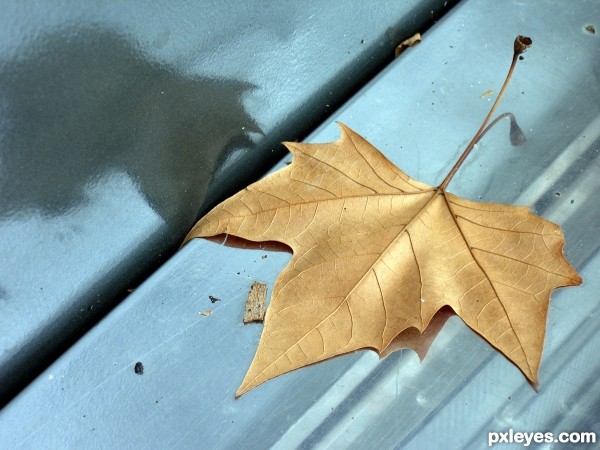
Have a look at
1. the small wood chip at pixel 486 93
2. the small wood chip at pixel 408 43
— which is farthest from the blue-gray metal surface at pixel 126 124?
the small wood chip at pixel 486 93

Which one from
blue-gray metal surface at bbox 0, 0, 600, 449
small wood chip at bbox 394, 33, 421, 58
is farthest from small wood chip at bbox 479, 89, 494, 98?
small wood chip at bbox 394, 33, 421, 58

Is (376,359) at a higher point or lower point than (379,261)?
lower

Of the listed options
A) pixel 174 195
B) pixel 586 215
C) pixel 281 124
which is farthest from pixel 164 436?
pixel 586 215

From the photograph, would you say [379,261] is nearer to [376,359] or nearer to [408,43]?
[376,359]

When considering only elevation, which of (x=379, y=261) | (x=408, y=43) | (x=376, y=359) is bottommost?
(x=376, y=359)

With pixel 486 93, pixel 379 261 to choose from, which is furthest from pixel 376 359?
pixel 486 93

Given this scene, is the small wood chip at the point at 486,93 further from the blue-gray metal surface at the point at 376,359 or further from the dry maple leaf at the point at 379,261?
the dry maple leaf at the point at 379,261

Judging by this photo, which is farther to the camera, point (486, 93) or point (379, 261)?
point (486, 93)
